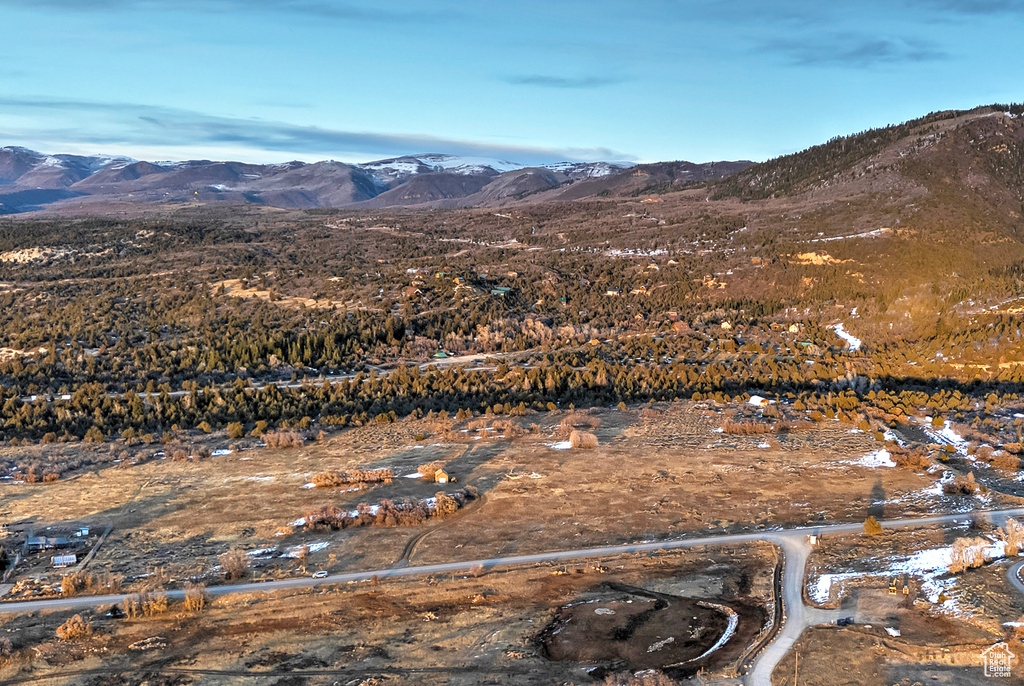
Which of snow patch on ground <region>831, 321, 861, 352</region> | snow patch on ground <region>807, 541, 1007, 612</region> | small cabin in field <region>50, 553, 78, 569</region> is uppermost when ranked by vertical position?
snow patch on ground <region>831, 321, 861, 352</region>

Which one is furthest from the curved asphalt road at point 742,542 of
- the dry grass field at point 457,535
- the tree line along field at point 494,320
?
the tree line along field at point 494,320

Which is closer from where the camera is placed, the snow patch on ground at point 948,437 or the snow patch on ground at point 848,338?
the snow patch on ground at point 948,437

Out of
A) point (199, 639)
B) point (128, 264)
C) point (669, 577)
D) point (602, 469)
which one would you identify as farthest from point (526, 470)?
point (128, 264)

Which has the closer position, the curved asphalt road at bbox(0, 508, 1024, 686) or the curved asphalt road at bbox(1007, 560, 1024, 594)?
the curved asphalt road at bbox(0, 508, 1024, 686)

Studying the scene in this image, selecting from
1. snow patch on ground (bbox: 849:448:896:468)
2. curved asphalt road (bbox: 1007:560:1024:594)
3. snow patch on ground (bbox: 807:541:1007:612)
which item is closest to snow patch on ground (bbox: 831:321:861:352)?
snow patch on ground (bbox: 849:448:896:468)

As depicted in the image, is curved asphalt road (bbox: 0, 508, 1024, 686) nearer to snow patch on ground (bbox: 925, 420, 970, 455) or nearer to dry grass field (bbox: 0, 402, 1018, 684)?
dry grass field (bbox: 0, 402, 1018, 684)

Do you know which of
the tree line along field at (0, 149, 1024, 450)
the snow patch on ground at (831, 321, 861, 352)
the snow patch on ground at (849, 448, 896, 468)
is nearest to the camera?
the snow patch on ground at (849, 448, 896, 468)

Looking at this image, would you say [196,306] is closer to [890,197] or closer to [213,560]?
[213,560]

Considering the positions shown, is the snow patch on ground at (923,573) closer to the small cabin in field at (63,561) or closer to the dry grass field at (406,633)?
the dry grass field at (406,633)

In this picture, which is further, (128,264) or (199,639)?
(128,264)
